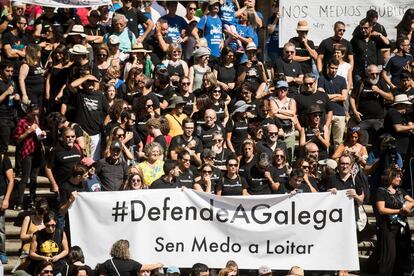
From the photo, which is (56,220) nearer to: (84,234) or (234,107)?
(84,234)

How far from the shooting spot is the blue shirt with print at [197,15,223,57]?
25.5 metres

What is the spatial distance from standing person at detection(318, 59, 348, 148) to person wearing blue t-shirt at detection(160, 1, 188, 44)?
113 inches

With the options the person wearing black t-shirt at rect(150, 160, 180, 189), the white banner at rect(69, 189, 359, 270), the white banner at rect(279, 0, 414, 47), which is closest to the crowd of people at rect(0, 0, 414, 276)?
the person wearing black t-shirt at rect(150, 160, 180, 189)

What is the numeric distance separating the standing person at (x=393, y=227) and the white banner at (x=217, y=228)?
1.94ft

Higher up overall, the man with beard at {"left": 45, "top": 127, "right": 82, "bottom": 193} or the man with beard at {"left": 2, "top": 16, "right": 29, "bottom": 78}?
the man with beard at {"left": 2, "top": 16, "right": 29, "bottom": 78}

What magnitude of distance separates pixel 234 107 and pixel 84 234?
3777mm

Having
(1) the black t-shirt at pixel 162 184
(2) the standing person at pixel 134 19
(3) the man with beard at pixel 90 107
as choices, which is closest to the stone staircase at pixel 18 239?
(3) the man with beard at pixel 90 107

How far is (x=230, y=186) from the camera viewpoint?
66.9 feet

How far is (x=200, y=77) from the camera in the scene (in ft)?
78.7

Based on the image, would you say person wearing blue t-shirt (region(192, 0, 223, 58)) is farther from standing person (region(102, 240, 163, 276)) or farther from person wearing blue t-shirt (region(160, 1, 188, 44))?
standing person (region(102, 240, 163, 276))

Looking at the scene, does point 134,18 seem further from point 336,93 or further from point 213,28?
point 336,93

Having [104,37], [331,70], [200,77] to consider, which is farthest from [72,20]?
[331,70]

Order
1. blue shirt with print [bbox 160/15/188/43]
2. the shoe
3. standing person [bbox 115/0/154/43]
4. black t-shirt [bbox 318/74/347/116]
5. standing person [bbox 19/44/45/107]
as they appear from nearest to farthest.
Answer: the shoe → standing person [bbox 19/44/45/107] → black t-shirt [bbox 318/74/347/116] → standing person [bbox 115/0/154/43] → blue shirt with print [bbox 160/15/188/43]

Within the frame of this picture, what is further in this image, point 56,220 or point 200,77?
point 200,77
